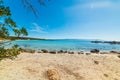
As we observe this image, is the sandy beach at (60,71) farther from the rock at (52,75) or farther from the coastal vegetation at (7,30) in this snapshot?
the coastal vegetation at (7,30)

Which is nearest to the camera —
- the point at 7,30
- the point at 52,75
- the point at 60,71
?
the point at 7,30

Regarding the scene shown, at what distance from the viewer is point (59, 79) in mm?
15836

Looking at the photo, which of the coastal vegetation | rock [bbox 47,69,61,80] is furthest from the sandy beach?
the coastal vegetation

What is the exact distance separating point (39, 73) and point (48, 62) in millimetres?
3431

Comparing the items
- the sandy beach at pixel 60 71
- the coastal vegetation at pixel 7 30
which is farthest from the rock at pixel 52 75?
the coastal vegetation at pixel 7 30

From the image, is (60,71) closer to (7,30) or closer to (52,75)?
(52,75)

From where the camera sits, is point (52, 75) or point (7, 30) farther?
point (52, 75)

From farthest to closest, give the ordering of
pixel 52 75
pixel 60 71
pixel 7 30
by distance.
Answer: pixel 60 71 < pixel 52 75 < pixel 7 30

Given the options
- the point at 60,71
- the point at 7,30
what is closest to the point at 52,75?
the point at 60,71

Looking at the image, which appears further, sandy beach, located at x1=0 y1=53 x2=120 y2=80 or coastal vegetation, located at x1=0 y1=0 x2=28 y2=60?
sandy beach, located at x1=0 y1=53 x2=120 y2=80

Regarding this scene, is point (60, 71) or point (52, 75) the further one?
point (60, 71)

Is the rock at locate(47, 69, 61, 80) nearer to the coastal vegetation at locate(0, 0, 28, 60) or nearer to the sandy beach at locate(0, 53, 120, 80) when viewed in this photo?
the sandy beach at locate(0, 53, 120, 80)

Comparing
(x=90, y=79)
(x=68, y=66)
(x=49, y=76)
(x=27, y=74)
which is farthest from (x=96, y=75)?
(x=27, y=74)

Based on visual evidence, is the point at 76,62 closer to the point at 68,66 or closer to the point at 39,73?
the point at 68,66
